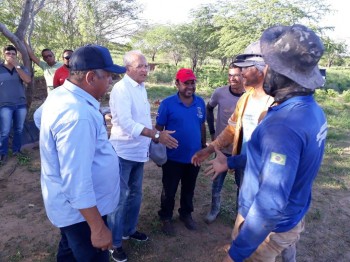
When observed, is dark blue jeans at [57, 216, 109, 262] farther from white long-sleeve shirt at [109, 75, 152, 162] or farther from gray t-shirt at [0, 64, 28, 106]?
gray t-shirt at [0, 64, 28, 106]

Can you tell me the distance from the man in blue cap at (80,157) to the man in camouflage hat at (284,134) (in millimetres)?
770

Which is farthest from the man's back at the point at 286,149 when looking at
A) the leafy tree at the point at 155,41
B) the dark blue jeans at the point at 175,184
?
the leafy tree at the point at 155,41

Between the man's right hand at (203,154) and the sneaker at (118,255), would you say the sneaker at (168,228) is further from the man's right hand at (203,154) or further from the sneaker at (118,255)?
the man's right hand at (203,154)

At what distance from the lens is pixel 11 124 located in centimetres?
511

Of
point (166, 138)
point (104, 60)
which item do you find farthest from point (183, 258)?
point (104, 60)

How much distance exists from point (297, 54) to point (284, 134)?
35cm

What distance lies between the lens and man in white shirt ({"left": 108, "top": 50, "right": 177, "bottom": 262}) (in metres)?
2.57

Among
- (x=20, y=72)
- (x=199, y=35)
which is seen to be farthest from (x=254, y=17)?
(x=20, y=72)

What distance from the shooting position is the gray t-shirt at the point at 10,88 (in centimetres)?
488

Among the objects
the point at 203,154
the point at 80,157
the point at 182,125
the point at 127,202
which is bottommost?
the point at 127,202

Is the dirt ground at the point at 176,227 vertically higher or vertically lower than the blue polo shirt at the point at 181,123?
lower

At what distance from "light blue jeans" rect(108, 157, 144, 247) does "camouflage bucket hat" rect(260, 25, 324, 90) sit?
1696 mm

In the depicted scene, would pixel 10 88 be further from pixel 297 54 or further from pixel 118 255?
pixel 297 54

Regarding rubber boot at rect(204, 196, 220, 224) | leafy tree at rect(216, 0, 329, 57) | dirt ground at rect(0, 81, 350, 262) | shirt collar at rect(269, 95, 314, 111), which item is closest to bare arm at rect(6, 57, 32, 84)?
dirt ground at rect(0, 81, 350, 262)
